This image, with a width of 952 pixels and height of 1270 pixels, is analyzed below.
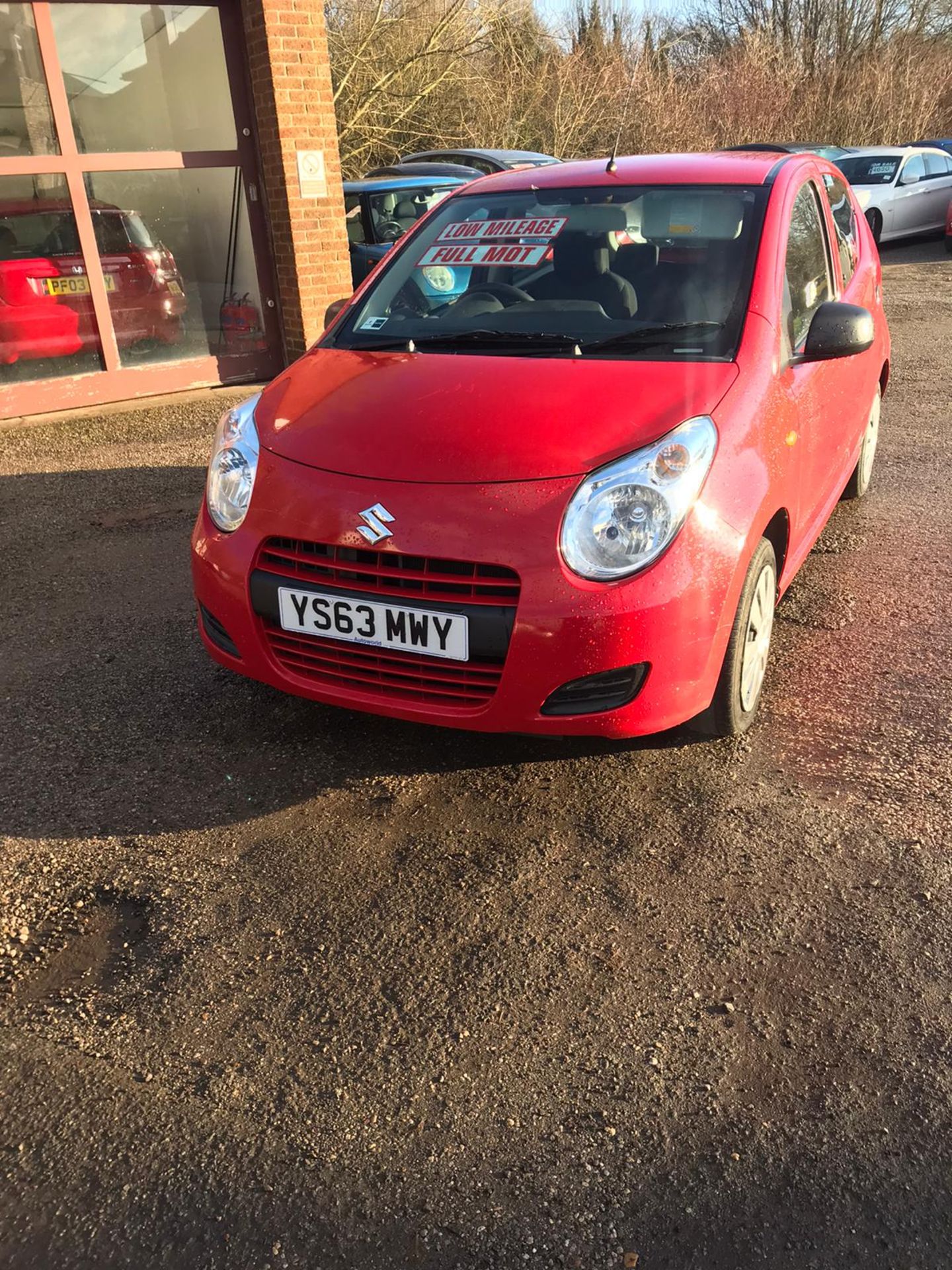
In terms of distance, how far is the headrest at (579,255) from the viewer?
12.0ft

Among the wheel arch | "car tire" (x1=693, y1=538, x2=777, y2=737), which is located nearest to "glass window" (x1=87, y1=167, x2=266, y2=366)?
the wheel arch

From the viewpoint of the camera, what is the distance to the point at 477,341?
11.3ft

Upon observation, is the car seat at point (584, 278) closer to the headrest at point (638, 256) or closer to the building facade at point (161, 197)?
the headrest at point (638, 256)

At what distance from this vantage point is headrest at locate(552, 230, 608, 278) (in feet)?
12.0

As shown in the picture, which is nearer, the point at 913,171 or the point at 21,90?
the point at 21,90

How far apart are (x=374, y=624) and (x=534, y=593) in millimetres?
447

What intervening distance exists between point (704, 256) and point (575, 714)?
1799 millimetres

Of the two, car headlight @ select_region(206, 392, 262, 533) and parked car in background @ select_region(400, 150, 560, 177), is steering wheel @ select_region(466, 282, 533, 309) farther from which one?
parked car in background @ select_region(400, 150, 560, 177)

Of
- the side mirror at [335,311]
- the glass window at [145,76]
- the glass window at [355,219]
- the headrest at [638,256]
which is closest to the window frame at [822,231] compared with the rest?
the headrest at [638,256]

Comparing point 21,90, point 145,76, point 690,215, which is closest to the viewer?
point 690,215

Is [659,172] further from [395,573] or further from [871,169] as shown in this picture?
[871,169]

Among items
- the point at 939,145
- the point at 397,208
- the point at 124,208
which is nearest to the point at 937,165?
the point at 939,145

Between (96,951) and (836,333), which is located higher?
(836,333)

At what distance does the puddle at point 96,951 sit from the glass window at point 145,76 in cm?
684
